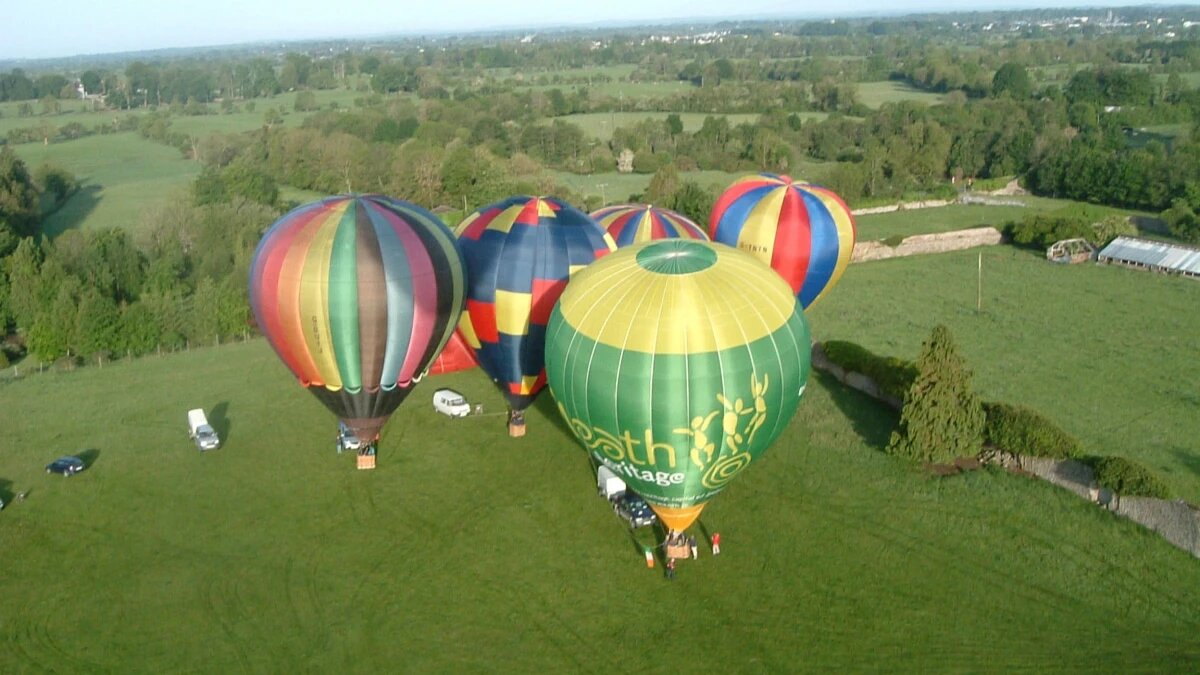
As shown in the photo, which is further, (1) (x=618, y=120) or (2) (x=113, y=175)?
(1) (x=618, y=120)

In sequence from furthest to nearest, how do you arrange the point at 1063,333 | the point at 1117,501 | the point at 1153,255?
1. the point at 1153,255
2. the point at 1063,333
3. the point at 1117,501

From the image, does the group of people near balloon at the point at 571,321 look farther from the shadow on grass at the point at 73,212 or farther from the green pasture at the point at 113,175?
the shadow on grass at the point at 73,212

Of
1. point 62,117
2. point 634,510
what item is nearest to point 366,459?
point 634,510

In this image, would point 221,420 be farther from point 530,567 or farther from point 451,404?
point 530,567

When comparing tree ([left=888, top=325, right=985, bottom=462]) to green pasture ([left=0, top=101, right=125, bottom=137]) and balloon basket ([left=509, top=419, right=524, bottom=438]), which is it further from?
green pasture ([left=0, top=101, right=125, bottom=137])

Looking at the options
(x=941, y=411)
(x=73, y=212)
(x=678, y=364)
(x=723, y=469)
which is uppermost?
(x=678, y=364)

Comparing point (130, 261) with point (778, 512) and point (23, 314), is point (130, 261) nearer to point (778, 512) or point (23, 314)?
point (23, 314)

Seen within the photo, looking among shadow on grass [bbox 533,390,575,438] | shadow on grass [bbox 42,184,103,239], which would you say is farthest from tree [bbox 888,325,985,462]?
shadow on grass [bbox 42,184,103,239]

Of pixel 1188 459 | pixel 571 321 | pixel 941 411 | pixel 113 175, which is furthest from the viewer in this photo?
pixel 113 175
